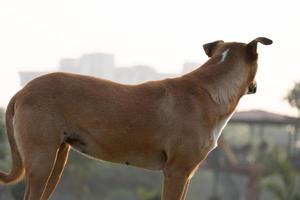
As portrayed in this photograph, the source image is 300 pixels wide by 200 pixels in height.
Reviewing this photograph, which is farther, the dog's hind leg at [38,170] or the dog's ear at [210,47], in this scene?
the dog's ear at [210,47]

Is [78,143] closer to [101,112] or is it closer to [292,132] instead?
[101,112]

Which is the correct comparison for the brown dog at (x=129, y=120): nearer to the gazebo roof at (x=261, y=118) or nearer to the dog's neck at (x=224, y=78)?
the dog's neck at (x=224, y=78)

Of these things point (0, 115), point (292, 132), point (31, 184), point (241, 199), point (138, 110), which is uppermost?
point (138, 110)

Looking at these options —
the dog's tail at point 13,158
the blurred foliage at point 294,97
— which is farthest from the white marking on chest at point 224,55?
the blurred foliage at point 294,97

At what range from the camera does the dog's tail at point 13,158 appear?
8.16 metres

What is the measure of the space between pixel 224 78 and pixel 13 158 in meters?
2.33

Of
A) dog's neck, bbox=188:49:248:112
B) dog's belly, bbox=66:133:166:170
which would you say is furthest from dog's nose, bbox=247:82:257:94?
dog's belly, bbox=66:133:166:170

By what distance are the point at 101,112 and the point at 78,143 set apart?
0.38m

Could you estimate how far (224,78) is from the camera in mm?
8766

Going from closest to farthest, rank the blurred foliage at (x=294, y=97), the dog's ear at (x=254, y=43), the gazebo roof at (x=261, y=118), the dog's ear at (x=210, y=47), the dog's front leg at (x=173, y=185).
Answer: the dog's front leg at (x=173, y=185) < the dog's ear at (x=254, y=43) < the dog's ear at (x=210, y=47) < the gazebo roof at (x=261, y=118) < the blurred foliage at (x=294, y=97)

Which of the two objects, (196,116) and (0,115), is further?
(0,115)

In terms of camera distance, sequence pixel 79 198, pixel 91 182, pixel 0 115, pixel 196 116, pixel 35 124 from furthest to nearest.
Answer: pixel 91 182 < pixel 79 198 < pixel 0 115 < pixel 196 116 < pixel 35 124

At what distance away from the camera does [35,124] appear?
783cm

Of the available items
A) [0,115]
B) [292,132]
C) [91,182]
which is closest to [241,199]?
[292,132]
